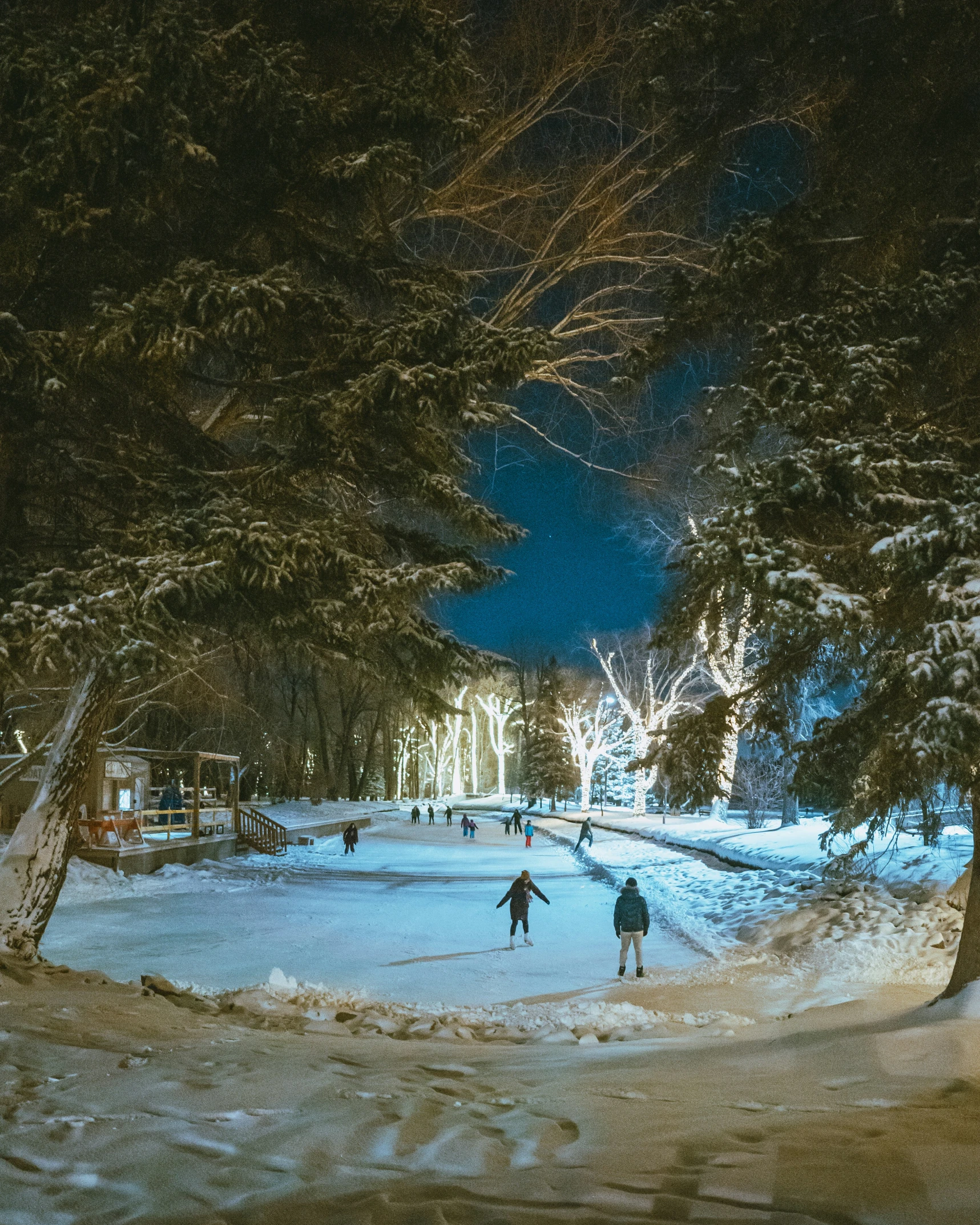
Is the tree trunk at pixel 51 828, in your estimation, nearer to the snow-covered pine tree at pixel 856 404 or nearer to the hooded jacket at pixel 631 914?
the snow-covered pine tree at pixel 856 404

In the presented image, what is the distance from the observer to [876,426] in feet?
25.3

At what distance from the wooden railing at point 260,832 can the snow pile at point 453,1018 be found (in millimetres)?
20409

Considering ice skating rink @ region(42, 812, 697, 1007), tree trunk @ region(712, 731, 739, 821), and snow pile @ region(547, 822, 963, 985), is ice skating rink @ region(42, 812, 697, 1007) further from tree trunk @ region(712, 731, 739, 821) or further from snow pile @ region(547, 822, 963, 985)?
tree trunk @ region(712, 731, 739, 821)

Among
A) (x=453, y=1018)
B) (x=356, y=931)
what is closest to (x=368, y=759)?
(x=356, y=931)

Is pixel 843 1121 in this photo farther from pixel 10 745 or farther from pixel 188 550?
pixel 10 745

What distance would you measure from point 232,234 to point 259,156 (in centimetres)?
86

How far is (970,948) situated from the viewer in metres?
8.05

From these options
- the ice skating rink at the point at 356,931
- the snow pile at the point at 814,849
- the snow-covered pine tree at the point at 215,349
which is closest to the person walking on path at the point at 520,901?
the ice skating rink at the point at 356,931

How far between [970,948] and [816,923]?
6.75 m

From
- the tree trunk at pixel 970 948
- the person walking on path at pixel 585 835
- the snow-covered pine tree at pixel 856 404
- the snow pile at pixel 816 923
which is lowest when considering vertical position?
the person walking on path at pixel 585 835

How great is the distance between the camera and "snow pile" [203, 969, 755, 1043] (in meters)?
8.27

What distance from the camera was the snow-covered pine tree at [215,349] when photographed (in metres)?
8.31

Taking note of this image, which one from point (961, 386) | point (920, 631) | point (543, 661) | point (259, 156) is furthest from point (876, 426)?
point (543, 661)

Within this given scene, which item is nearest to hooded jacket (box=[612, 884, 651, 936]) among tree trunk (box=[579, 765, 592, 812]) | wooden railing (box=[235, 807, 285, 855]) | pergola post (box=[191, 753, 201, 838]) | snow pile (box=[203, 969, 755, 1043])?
snow pile (box=[203, 969, 755, 1043])
